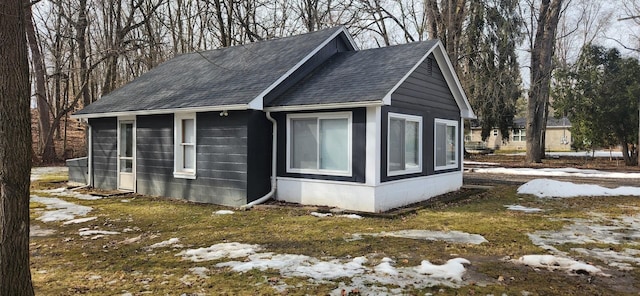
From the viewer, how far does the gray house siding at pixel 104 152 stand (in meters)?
13.3

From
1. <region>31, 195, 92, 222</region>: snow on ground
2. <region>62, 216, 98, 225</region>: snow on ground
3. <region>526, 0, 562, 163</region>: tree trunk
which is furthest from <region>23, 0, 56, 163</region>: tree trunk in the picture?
<region>526, 0, 562, 163</region>: tree trunk

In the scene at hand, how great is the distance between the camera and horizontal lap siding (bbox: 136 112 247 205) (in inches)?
403

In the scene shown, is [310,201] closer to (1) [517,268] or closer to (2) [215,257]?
(2) [215,257]

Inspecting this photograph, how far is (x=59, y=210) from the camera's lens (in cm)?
995

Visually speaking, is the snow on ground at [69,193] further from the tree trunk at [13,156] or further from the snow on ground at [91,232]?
the tree trunk at [13,156]

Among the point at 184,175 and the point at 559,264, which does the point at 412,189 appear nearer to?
the point at 559,264

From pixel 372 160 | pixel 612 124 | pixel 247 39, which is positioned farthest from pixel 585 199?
pixel 247 39

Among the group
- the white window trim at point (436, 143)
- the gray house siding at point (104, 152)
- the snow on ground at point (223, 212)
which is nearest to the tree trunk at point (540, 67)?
the white window trim at point (436, 143)

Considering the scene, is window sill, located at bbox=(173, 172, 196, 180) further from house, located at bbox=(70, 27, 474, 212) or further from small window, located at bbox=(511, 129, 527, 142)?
small window, located at bbox=(511, 129, 527, 142)

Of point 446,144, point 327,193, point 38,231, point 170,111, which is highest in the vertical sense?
point 170,111

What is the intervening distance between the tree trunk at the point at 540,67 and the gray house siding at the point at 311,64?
1627 cm

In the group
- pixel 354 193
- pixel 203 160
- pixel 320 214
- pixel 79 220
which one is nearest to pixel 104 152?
pixel 203 160

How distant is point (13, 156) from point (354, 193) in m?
6.82

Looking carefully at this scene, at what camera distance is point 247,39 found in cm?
2620
